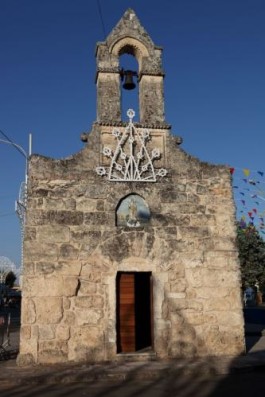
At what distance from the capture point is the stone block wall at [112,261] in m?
8.07

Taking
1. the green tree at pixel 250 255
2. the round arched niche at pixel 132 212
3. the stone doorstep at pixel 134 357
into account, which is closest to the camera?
the stone doorstep at pixel 134 357

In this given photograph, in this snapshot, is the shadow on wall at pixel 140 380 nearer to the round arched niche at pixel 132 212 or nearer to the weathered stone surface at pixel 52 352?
the weathered stone surface at pixel 52 352

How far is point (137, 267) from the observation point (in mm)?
8555

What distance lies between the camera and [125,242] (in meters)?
8.62

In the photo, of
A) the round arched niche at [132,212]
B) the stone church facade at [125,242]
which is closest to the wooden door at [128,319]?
the stone church facade at [125,242]

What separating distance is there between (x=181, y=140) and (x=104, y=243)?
2957mm

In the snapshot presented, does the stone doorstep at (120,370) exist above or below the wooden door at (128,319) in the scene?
below

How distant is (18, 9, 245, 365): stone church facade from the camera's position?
26.7ft

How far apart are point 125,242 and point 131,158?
1.86m

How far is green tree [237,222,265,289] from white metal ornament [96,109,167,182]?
71.3 ft

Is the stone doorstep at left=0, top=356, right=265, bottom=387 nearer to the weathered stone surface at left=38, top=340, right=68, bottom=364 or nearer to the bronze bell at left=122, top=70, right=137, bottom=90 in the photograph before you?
the weathered stone surface at left=38, top=340, right=68, bottom=364

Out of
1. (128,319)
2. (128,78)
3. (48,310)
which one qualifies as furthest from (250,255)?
(48,310)

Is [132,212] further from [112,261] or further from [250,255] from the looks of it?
[250,255]

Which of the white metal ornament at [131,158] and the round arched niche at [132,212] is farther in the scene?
the white metal ornament at [131,158]
